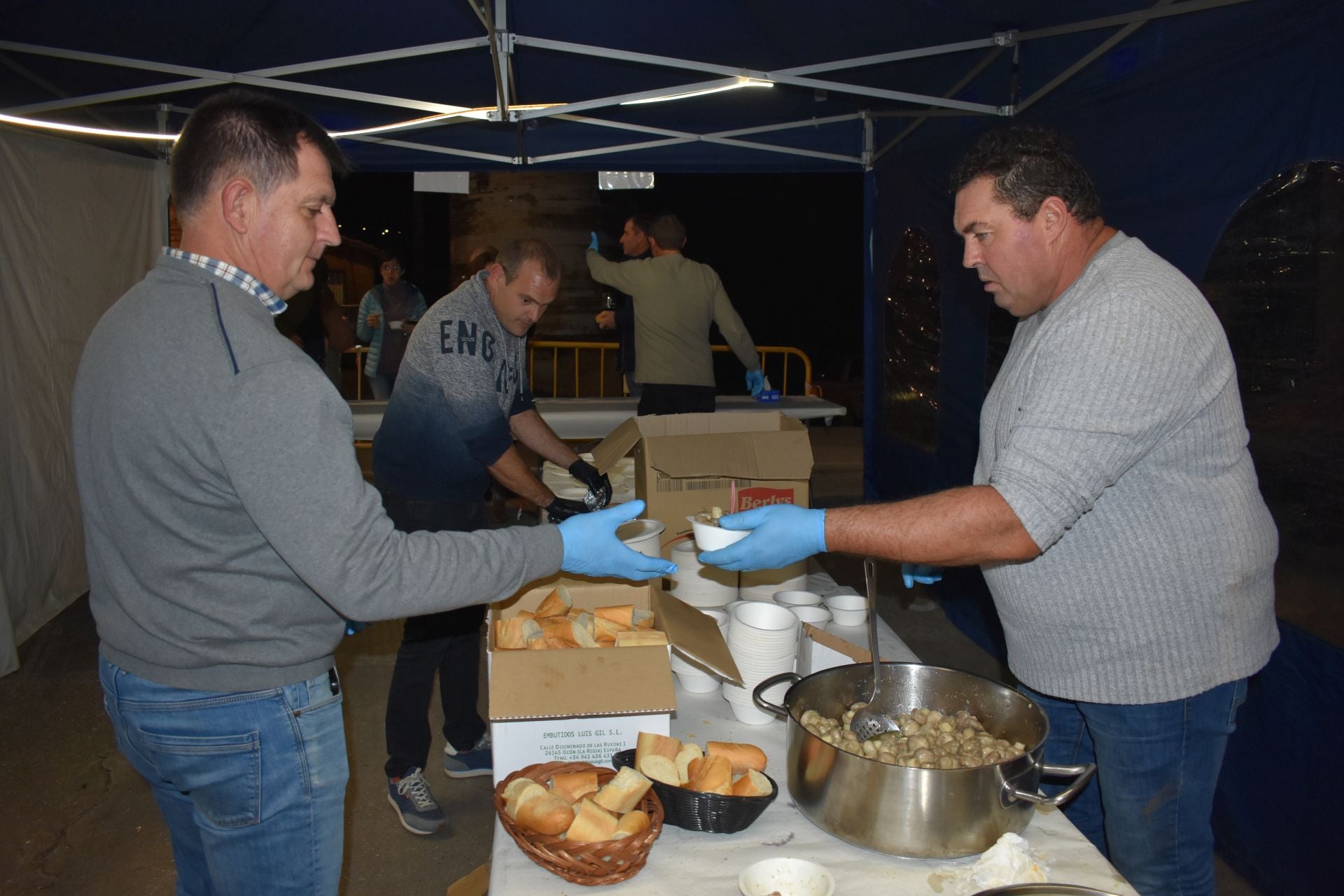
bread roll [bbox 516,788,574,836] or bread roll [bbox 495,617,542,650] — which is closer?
bread roll [bbox 516,788,574,836]

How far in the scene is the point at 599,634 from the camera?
1.84 m

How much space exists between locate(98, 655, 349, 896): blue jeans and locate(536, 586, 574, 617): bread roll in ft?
1.77

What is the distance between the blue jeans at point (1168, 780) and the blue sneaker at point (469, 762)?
90.6 inches

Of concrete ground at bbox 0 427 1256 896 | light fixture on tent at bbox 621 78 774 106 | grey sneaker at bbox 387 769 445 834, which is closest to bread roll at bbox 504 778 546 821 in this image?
concrete ground at bbox 0 427 1256 896

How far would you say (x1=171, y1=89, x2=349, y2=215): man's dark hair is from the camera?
4.34 feet

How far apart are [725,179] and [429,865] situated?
80.1 ft

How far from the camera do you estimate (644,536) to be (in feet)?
7.87

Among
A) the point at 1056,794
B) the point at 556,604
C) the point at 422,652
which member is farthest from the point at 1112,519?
the point at 422,652

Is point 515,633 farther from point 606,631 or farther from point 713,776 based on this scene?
point 713,776

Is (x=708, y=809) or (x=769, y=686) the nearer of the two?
(x=708, y=809)

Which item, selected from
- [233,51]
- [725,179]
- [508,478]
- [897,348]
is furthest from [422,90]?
[725,179]

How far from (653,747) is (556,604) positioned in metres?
0.56

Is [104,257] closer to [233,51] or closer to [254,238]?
[233,51]

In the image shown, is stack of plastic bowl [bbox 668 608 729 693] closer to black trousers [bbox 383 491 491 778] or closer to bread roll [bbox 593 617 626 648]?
bread roll [bbox 593 617 626 648]
